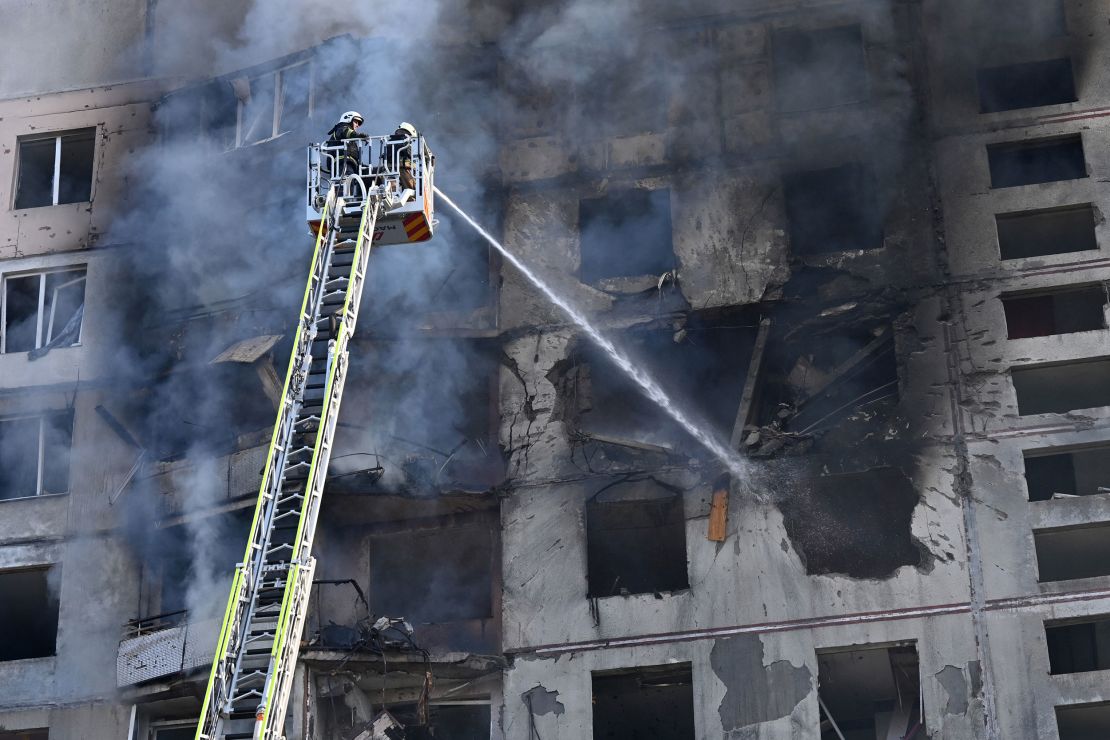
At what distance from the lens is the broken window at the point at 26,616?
90.2ft

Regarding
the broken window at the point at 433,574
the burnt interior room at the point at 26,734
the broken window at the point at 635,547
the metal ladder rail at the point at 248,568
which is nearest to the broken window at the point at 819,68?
the broken window at the point at 635,547

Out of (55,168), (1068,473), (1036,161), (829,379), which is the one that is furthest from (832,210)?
(55,168)

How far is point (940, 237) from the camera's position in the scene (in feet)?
Result: 84.6

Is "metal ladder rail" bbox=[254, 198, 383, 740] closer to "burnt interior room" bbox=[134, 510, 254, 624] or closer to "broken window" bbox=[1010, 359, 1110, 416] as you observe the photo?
"burnt interior room" bbox=[134, 510, 254, 624]

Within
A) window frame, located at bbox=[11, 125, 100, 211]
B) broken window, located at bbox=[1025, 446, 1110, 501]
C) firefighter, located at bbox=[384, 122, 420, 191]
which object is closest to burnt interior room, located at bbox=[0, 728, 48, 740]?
window frame, located at bbox=[11, 125, 100, 211]

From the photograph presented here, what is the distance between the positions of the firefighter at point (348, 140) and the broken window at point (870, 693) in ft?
Answer: 32.7

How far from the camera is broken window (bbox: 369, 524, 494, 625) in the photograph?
84.5 ft

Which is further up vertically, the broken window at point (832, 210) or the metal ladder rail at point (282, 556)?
the broken window at point (832, 210)

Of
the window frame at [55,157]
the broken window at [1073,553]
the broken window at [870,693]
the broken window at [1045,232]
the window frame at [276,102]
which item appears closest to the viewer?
the broken window at [870,693]

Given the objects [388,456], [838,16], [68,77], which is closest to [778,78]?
[838,16]

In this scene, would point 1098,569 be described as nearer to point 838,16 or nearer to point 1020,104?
point 1020,104

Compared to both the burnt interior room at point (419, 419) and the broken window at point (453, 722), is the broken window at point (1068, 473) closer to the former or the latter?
the burnt interior room at point (419, 419)

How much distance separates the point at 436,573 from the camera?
85.6 ft

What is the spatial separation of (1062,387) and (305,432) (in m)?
13.1
